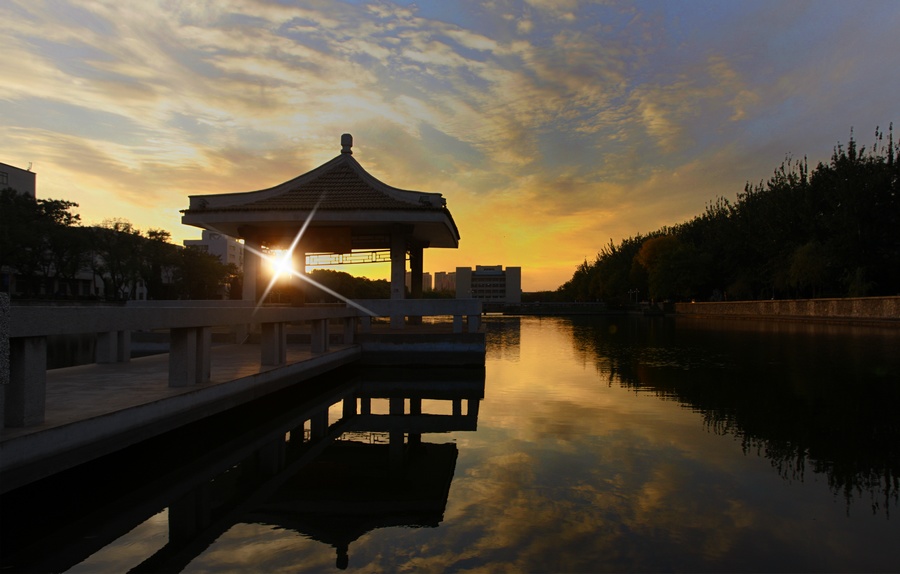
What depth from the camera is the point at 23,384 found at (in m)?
6.54

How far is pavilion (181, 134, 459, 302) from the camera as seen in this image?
2342 centimetres

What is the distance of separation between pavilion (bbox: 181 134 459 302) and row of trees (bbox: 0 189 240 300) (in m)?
21.1

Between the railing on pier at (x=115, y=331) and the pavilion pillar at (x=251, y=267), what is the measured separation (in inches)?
320

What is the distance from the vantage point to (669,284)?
82625mm

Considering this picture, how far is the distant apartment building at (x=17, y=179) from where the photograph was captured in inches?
2714

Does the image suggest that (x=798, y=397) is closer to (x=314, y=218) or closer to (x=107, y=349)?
(x=107, y=349)

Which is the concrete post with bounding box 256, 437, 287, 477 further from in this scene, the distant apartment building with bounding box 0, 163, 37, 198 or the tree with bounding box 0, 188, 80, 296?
the distant apartment building with bounding box 0, 163, 37, 198

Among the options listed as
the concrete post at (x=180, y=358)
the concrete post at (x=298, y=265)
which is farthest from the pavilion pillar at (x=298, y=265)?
the concrete post at (x=180, y=358)

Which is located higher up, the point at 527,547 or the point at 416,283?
the point at 416,283

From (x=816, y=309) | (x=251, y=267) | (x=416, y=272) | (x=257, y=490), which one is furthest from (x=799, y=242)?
(x=257, y=490)

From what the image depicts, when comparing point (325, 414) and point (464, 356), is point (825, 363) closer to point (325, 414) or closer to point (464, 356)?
point (464, 356)

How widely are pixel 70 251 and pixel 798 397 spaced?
58.9 m

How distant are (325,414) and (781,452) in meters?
8.73

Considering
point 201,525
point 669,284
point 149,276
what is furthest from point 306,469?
point 669,284
